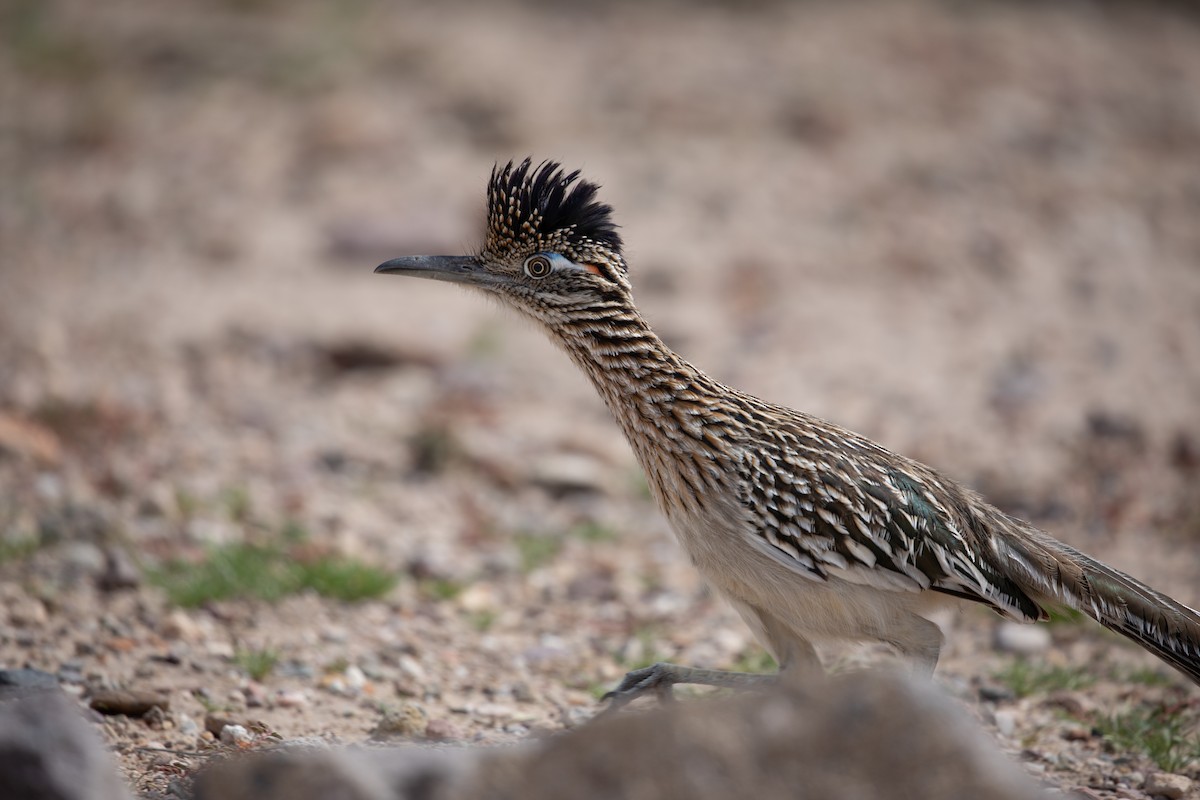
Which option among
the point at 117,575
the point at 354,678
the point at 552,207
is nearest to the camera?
the point at 552,207

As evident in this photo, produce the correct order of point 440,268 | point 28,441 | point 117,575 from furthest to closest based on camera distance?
point 28,441
point 117,575
point 440,268

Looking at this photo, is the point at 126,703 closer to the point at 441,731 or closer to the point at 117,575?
the point at 441,731

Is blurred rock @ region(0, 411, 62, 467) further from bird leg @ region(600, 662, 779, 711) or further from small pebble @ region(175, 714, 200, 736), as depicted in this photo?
bird leg @ region(600, 662, 779, 711)

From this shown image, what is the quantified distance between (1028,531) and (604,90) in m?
9.76

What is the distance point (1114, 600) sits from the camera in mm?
→ 5277

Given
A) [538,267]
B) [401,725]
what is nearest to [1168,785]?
[401,725]

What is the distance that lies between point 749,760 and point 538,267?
122 inches

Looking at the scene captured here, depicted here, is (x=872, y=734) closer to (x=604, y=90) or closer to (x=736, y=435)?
(x=736, y=435)

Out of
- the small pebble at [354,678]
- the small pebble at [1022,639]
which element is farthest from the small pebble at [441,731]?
the small pebble at [1022,639]

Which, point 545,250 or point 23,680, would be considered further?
point 545,250

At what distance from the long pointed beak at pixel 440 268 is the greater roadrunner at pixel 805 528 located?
518mm

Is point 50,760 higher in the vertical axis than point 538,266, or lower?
lower

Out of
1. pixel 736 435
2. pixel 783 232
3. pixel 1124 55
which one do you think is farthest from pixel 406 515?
pixel 1124 55

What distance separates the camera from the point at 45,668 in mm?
5945
